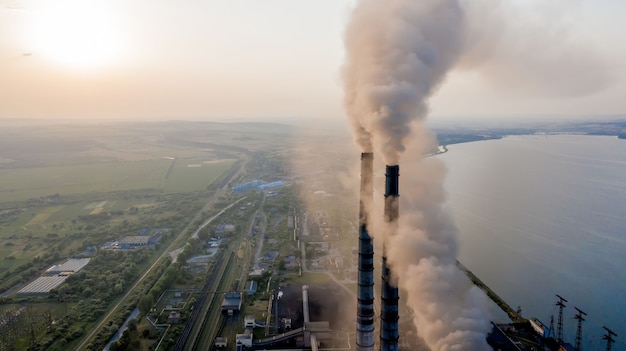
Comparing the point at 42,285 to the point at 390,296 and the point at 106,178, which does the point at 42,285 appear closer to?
the point at 390,296

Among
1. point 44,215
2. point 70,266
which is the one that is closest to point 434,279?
point 70,266

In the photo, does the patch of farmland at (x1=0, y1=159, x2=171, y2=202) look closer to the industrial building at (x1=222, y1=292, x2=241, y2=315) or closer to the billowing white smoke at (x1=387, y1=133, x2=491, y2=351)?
the industrial building at (x1=222, y1=292, x2=241, y2=315)

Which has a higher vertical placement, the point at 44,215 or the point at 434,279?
the point at 434,279

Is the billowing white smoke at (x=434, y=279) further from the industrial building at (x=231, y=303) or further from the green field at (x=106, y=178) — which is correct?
the green field at (x=106, y=178)

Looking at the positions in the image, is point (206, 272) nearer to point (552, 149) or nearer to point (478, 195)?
point (478, 195)

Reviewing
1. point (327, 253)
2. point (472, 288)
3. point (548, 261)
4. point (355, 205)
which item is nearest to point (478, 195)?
point (355, 205)
